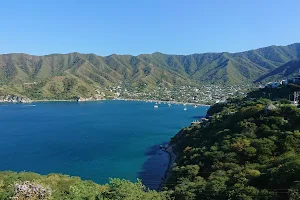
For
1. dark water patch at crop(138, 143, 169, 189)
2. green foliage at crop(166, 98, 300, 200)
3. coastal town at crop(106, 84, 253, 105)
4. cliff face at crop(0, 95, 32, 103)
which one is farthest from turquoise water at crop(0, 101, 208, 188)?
coastal town at crop(106, 84, 253, 105)

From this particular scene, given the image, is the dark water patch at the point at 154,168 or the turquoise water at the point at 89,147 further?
the turquoise water at the point at 89,147

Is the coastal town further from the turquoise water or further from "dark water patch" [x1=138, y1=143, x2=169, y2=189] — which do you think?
"dark water patch" [x1=138, y1=143, x2=169, y2=189]

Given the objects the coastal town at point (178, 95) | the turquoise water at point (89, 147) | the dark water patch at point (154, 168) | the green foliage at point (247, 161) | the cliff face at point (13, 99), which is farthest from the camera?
the coastal town at point (178, 95)

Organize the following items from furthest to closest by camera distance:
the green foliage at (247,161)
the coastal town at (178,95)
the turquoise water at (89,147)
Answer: the coastal town at (178,95) → the turquoise water at (89,147) → the green foliage at (247,161)

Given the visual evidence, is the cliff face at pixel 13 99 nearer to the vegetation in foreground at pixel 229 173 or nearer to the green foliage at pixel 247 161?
the vegetation in foreground at pixel 229 173

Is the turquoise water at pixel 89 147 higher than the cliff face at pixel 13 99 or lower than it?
lower

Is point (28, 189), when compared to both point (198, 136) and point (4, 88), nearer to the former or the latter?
point (198, 136)

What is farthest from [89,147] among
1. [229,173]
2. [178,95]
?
[178,95]

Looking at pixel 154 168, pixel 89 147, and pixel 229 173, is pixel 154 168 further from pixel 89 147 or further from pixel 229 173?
pixel 89 147

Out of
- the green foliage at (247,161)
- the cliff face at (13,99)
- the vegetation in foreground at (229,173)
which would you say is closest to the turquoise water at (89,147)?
the green foliage at (247,161)

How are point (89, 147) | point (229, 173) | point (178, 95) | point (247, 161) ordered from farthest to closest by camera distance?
point (178, 95), point (89, 147), point (247, 161), point (229, 173)

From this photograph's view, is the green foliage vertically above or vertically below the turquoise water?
above
